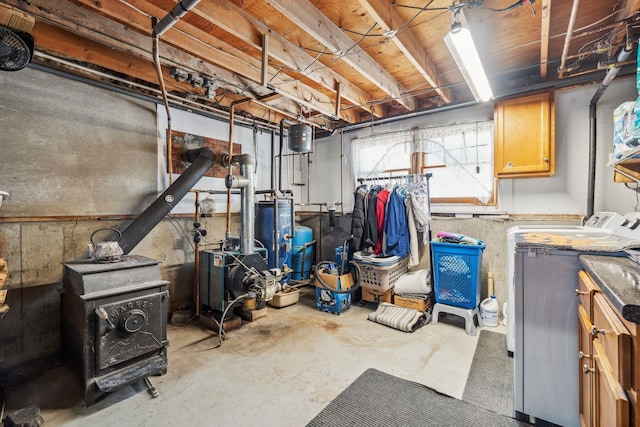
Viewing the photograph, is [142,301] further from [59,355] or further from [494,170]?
[494,170]

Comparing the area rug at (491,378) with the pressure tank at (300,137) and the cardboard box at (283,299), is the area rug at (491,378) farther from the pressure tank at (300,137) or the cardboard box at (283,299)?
the pressure tank at (300,137)

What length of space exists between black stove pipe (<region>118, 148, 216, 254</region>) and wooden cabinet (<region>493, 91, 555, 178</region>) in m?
3.24

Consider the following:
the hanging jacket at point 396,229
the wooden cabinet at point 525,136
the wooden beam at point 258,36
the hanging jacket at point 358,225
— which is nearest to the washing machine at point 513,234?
the wooden cabinet at point 525,136

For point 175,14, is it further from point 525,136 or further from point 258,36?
point 525,136

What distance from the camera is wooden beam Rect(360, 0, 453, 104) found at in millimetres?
1982

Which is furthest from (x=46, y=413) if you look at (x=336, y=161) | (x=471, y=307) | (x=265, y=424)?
(x=336, y=161)

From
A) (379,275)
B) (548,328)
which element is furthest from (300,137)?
(548,328)

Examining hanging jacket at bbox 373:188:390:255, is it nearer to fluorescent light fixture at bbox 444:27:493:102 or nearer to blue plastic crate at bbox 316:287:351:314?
blue plastic crate at bbox 316:287:351:314

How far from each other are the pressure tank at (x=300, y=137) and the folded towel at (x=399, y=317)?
2.26 m

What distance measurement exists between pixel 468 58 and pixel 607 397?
2.08m

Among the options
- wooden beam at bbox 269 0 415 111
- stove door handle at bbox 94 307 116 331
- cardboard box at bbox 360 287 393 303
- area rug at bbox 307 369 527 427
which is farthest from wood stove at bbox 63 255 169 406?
cardboard box at bbox 360 287 393 303

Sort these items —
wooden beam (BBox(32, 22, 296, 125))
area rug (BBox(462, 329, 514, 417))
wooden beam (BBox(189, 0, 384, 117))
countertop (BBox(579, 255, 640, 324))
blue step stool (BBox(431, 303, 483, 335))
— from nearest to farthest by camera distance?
countertop (BBox(579, 255, 640, 324)) < area rug (BBox(462, 329, 514, 417)) < wooden beam (BBox(189, 0, 384, 117)) < wooden beam (BBox(32, 22, 296, 125)) < blue step stool (BBox(431, 303, 483, 335))

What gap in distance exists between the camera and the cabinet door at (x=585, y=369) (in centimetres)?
126

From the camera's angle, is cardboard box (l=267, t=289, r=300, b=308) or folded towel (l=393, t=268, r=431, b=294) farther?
cardboard box (l=267, t=289, r=300, b=308)
